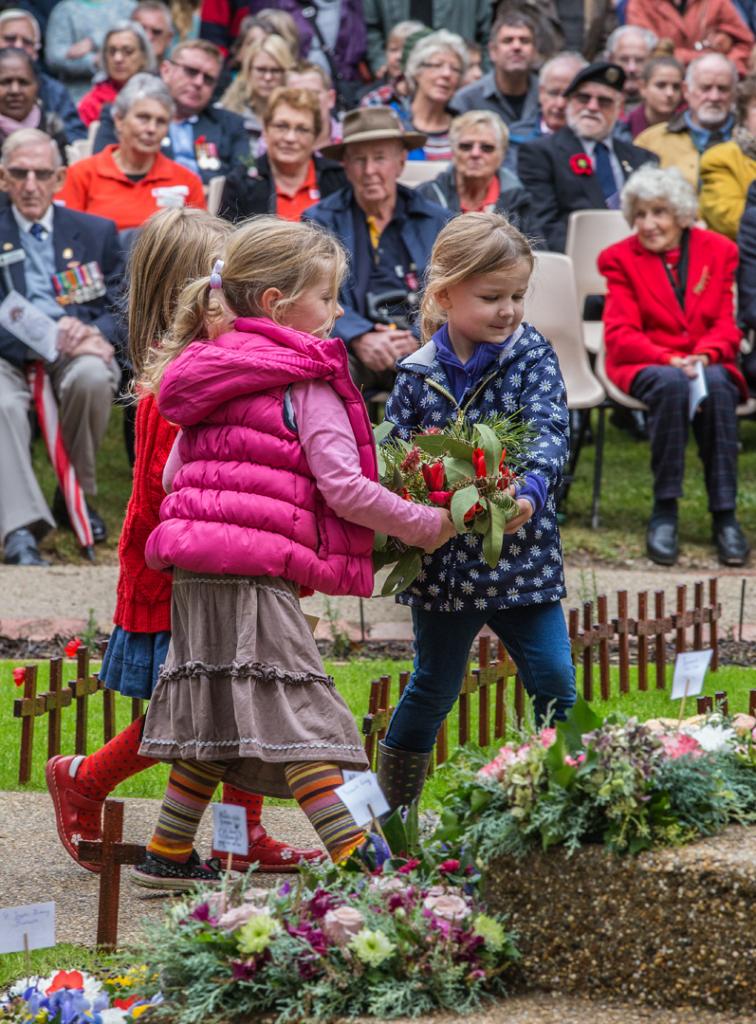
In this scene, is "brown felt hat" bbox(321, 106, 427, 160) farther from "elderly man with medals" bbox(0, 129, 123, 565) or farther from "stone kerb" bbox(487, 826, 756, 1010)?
"stone kerb" bbox(487, 826, 756, 1010)

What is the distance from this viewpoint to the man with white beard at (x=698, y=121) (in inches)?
433

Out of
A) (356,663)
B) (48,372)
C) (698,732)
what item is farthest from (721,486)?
(698,732)

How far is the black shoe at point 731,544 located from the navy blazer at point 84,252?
3.46 m

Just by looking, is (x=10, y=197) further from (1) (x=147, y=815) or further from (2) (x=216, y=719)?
(2) (x=216, y=719)

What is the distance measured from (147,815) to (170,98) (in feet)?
20.0

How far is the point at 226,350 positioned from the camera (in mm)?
4004

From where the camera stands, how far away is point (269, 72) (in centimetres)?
1143

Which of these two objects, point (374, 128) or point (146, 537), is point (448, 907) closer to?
point (146, 537)

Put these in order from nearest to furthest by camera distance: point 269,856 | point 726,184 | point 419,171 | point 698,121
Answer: point 269,856 → point 726,184 → point 419,171 → point 698,121

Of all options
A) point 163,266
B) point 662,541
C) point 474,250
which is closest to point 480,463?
point 474,250

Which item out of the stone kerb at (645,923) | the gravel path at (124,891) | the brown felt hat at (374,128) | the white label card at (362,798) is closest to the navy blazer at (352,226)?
the brown felt hat at (374,128)

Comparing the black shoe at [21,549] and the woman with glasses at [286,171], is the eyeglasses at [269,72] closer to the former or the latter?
the woman with glasses at [286,171]

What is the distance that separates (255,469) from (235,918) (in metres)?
1.13

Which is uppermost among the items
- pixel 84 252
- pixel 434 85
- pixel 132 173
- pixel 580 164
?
pixel 434 85
